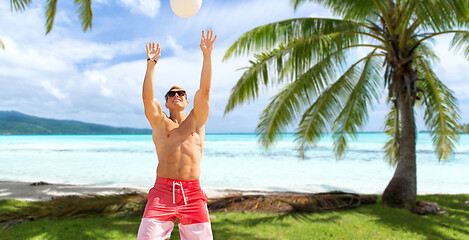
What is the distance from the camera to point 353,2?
21.9 feet

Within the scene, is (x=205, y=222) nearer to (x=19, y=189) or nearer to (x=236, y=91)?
(x=236, y=91)

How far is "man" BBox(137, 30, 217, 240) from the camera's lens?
2.34 meters

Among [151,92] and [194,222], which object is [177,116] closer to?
[151,92]

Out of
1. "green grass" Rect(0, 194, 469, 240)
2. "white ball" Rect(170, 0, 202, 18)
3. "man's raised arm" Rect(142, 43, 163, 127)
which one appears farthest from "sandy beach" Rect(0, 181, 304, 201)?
"white ball" Rect(170, 0, 202, 18)

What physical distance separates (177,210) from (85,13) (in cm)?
747

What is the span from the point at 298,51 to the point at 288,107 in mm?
1240

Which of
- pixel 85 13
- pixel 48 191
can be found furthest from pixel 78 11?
pixel 48 191

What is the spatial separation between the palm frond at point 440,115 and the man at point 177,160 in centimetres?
650

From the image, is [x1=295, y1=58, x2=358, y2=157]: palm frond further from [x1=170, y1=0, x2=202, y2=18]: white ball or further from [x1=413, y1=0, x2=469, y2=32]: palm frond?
[x1=170, y1=0, x2=202, y2=18]: white ball

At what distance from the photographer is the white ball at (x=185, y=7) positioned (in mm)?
2546

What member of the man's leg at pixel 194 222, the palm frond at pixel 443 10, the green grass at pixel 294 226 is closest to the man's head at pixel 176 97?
the man's leg at pixel 194 222

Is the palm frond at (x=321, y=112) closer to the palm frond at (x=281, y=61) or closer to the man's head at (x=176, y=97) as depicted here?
the palm frond at (x=281, y=61)

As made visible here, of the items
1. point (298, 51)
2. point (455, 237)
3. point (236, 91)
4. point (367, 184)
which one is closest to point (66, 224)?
point (236, 91)

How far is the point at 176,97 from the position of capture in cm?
264
